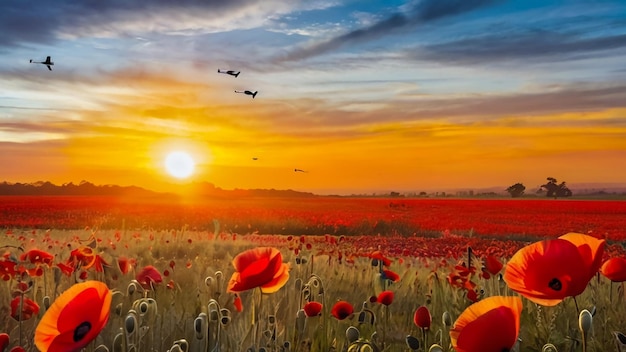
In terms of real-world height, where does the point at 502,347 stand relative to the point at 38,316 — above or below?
above

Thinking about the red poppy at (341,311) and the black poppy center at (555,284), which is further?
the red poppy at (341,311)

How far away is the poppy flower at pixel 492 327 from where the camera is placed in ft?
4.77

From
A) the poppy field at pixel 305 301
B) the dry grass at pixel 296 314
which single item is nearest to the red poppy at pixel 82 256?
the poppy field at pixel 305 301

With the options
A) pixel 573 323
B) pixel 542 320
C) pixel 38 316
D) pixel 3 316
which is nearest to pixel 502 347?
pixel 542 320

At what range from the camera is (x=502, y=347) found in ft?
4.89

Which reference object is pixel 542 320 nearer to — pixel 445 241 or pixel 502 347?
pixel 502 347

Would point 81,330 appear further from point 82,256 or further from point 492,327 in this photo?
point 82,256

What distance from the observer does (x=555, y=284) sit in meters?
1.79

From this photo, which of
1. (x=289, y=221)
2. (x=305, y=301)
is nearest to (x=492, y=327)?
(x=305, y=301)

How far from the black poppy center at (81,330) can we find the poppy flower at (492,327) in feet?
2.95

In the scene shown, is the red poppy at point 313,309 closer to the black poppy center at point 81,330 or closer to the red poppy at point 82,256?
the black poppy center at point 81,330

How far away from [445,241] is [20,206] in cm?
1199

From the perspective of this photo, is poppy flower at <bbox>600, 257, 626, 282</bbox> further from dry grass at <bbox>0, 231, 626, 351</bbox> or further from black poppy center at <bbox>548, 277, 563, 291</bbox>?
black poppy center at <bbox>548, 277, 563, 291</bbox>

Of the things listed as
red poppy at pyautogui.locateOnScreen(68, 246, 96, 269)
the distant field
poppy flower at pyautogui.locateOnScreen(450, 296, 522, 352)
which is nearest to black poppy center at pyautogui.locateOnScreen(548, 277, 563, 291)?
poppy flower at pyautogui.locateOnScreen(450, 296, 522, 352)
